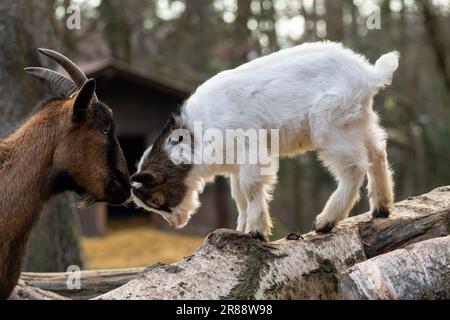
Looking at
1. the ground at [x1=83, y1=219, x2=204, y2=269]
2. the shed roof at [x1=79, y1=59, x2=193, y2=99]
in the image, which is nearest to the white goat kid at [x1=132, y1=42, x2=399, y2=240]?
the ground at [x1=83, y1=219, x2=204, y2=269]

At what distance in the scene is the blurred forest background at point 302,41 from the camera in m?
16.8

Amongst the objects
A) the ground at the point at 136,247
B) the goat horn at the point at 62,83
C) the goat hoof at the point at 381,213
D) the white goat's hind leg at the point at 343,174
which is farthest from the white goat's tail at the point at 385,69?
the ground at the point at 136,247

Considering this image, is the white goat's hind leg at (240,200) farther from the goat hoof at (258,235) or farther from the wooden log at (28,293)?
the wooden log at (28,293)

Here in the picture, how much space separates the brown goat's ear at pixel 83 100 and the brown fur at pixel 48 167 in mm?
47

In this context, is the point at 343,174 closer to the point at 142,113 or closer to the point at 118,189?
the point at 118,189

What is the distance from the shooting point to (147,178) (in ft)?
17.4

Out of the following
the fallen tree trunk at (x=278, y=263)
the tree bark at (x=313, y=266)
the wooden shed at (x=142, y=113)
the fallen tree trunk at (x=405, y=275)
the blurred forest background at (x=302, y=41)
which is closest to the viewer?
the fallen tree trunk at (x=405, y=275)

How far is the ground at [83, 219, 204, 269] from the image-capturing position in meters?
13.3

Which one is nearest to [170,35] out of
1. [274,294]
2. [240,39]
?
[240,39]

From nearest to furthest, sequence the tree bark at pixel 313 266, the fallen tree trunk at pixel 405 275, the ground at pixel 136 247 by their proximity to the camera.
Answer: the fallen tree trunk at pixel 405 275
the tree bark at pixel 313 266
the ground at pixel 136 247

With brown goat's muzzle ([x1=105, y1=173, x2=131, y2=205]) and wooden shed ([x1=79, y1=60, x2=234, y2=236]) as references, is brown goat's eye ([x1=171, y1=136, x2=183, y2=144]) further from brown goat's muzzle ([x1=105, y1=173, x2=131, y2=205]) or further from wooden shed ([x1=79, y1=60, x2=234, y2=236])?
wooden shed ([x1=79, y1=60, x2=234, y2=236])

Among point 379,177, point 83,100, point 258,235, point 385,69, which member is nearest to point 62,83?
point 83,100

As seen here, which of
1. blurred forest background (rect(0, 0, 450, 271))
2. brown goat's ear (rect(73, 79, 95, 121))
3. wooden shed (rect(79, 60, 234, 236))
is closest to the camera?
brown goat's ear (rect(73, 79, 95, 121))
